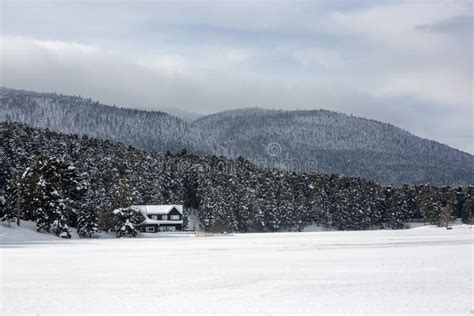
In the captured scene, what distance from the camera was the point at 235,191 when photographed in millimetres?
129125

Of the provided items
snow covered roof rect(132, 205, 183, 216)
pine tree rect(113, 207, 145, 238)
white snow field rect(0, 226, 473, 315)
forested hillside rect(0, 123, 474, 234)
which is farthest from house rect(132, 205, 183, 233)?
white snow field rect(0, 226, 473, 315)

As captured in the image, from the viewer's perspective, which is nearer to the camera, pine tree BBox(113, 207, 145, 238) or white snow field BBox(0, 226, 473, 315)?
white snow field BBox(0, 226, 473, 315)

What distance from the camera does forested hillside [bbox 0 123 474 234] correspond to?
11919 centimetres

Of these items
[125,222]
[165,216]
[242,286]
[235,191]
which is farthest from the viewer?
[235,191]

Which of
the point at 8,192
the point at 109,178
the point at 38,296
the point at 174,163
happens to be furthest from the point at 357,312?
the point at 174,163

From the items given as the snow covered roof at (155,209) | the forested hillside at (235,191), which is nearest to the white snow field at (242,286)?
the forested hillside at (235,191)

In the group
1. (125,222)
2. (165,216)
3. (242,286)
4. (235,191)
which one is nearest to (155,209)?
(165,216)

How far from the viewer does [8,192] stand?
9225 cm

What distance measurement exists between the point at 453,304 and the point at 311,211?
123276mm

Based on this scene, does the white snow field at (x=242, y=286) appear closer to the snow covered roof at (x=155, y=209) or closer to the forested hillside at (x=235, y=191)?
the forested hillside at (x=235, y=191)

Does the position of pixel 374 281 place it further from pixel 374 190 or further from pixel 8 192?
pixel 374 190

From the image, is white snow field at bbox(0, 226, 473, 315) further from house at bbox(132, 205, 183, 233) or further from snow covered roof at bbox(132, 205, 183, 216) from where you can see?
snow covered roof at bbox(132, 205, 183, 216)

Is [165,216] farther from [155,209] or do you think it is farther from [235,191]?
[235,191]

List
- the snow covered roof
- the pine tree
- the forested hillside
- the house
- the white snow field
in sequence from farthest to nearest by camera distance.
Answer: the snow covered roof → the house → the forested hillside → the pine tree → the white snow field
